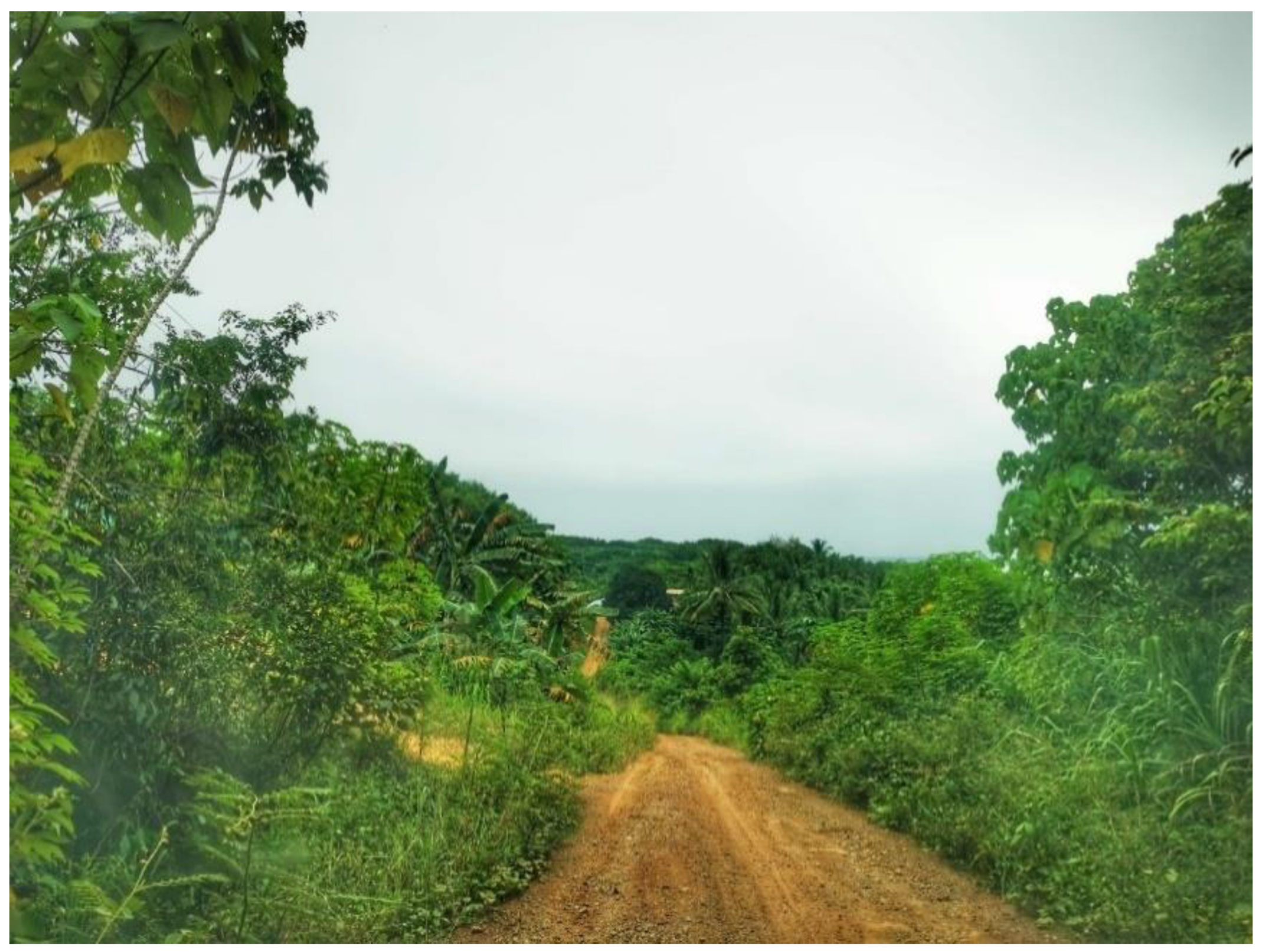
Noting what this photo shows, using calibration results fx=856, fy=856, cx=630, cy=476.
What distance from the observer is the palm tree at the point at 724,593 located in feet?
9.73

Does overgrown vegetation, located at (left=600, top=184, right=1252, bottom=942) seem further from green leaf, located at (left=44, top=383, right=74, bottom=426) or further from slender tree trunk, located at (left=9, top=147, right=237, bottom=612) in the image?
green leaf, located at (left=44, top=383, right=74, bottom=426)

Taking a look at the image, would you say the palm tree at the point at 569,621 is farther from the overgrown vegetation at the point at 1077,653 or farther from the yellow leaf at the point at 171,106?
the yellow leaf at the point at 171,106

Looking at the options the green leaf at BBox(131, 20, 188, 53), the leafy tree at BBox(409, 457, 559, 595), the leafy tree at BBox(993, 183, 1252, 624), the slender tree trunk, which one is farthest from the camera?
the leafy tree at BBox(409, 457, 559, 595)

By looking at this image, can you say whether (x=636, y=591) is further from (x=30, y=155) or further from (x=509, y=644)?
(x=30, y=155)

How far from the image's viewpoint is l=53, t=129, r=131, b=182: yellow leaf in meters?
1.05

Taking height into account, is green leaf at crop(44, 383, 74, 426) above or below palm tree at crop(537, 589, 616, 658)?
above

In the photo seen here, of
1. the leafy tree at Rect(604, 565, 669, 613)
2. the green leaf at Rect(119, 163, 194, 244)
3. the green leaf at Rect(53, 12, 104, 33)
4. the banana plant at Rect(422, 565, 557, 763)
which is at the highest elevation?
the green leaf at Rect(53, 12, 104, 33)

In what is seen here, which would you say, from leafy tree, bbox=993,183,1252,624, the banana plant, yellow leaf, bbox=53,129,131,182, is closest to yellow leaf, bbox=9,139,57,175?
yellow leaf, bbox=53,129,131,182

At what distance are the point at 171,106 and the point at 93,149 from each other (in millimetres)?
117

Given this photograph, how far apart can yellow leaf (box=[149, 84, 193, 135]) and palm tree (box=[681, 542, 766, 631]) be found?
2.17m

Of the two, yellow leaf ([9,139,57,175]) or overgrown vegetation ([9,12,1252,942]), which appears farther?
overgrown vegetation ([9,12,1252,942])

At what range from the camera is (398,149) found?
9.26 feet

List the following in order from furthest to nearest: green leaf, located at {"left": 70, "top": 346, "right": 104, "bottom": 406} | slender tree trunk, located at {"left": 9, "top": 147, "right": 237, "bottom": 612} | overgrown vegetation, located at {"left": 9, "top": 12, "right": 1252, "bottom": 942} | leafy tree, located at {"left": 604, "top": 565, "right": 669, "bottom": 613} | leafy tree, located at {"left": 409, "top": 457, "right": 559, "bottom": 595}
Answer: leafy tree, located at {"left": 604, "top": 565, "right": 669, "bottom": 613} < leafy tree, located at {"left": 409, "top": 457, "right": 559, "bottom": 595} < overgrown vegetation, located at {"left": 9, "top": 12, "right": 1252, "bottom": 942} < slender tree trunk, located at {"left": 9, "top": 147, "right": 237, "bottom": 612} < green leaf, located at {"left": 70, "top": 346, "right": 104, "bottom": 406}

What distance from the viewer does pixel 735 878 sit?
2607 millimetres
